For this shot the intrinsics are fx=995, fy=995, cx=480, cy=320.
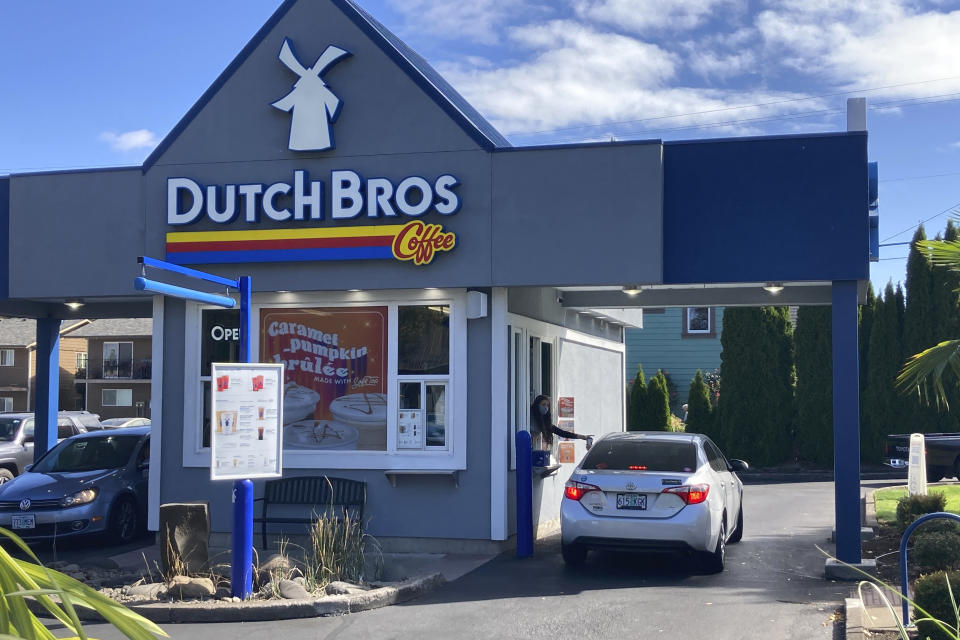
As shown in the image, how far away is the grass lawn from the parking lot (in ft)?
13.3

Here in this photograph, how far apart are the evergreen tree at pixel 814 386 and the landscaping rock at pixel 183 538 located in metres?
20.3

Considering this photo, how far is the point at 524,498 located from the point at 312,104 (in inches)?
232

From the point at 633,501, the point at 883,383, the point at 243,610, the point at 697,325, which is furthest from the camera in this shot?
the point at 697,325

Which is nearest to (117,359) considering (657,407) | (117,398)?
(117,398)

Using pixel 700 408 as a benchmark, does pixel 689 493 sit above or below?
below

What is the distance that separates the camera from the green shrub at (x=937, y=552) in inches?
407

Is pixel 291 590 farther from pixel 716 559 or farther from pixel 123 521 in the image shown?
pixel 123 521

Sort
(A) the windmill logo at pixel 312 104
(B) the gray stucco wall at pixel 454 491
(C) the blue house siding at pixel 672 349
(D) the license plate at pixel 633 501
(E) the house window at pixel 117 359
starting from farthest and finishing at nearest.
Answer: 1. (E) the house window at pixel 117 359
2. (C) the blue house siding at pixel 672 349
3. (A) the windmill logo at pixel 312 104
4. (B) the gray stucco wall at pixel 454 491
5. (D) the license plate at pixel 633 501

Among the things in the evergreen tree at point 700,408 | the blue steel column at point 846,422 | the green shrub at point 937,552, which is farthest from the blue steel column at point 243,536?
the evergreen tree at point 700,408

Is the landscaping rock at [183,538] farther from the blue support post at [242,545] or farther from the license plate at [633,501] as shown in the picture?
the license plate at [633,501]

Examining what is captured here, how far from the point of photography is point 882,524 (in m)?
15.4

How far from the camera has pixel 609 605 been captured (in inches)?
381

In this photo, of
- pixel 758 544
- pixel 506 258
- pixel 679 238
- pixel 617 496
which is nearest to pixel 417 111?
pixel 506 258

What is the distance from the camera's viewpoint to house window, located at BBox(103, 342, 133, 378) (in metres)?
52.6
